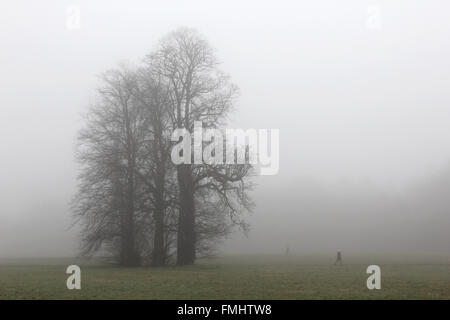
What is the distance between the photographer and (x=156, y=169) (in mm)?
39938

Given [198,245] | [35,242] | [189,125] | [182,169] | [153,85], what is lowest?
[35,242]

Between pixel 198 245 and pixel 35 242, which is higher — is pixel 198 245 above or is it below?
above

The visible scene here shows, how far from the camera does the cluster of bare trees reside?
39.7 meters

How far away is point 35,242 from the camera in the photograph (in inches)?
5182

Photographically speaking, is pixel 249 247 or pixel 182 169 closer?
pixel 182 169

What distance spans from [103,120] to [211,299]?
2439cm

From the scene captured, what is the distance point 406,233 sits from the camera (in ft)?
386

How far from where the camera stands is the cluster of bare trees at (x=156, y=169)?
3969 cm

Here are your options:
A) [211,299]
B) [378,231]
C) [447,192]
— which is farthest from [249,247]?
[211,299]
